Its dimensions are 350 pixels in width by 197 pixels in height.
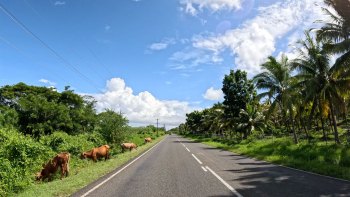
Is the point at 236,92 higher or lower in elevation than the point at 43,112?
higher

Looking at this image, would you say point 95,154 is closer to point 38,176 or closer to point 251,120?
point 38,176

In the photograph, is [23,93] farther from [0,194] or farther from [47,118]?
[0,194]

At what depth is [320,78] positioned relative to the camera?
28078mm

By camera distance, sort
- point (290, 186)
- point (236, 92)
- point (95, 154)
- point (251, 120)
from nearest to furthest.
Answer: point (290, 186)
point (95, 154)
point (251, 120)
point (236, 92)

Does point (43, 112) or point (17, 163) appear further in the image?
point (43, 112)

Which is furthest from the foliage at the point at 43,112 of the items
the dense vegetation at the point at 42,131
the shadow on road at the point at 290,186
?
the shadow on road at the point at 290,186

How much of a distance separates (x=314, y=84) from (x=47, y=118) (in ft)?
111

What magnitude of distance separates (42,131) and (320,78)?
3301cm

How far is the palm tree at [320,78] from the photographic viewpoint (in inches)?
1051

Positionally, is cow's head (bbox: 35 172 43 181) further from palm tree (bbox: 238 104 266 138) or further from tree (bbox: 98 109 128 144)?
palm tree (bbox: 238 104 266 138)

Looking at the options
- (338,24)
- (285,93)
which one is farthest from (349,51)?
(285,93)

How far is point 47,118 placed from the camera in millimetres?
45438

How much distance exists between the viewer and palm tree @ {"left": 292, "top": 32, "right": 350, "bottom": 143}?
26703mm

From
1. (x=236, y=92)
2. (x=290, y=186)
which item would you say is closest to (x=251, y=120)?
(x=236, y=92)
